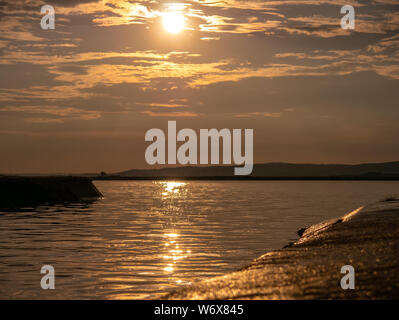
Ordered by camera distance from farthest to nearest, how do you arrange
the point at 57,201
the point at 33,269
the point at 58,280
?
the point at 57,201
the point at 33,269
the point at 58,280

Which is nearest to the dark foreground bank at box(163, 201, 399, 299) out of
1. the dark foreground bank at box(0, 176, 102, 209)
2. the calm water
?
the calm water

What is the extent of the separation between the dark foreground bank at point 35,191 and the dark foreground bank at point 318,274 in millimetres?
55658

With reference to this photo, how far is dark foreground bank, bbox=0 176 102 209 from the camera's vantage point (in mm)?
70869

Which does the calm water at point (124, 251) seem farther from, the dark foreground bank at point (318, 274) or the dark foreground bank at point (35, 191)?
the dark foreground bank at point (35, 191)

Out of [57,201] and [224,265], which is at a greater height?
[57,201]

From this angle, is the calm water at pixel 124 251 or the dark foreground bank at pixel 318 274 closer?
the dark foreground bank at pixel 318 274

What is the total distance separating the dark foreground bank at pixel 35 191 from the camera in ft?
233

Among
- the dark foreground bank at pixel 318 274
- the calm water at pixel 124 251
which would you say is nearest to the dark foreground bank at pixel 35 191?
the calm water at pixel 124 251

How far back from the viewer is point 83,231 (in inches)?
1455

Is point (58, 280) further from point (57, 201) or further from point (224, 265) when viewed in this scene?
point (57, 201)

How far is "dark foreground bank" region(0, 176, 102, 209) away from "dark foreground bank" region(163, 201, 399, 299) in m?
55.7

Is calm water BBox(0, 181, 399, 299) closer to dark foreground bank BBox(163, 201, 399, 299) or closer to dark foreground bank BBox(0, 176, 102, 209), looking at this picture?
dark foreground bank BBox(163, 201, 399, 299)
